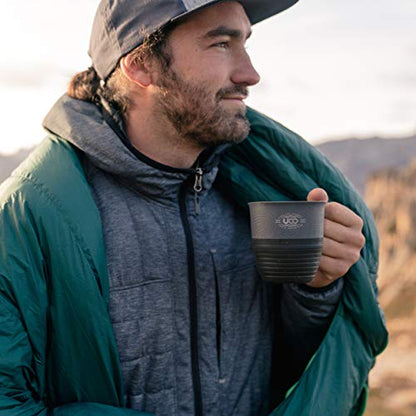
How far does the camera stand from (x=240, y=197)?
7.78 ft

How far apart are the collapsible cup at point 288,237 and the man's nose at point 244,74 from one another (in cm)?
45

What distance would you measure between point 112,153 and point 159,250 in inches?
13.5

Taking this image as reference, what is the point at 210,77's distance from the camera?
2166 mm

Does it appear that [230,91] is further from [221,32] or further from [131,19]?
[131,19]

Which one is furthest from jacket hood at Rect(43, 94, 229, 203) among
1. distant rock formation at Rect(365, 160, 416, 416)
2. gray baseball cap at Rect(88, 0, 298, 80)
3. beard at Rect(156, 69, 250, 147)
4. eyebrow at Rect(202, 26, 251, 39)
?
distant rock formation at Rect(365, 160, 416, 416)

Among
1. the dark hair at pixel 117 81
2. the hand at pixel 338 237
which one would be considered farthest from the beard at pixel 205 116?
the hand at pixel 338 237

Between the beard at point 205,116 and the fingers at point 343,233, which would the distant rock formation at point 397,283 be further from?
the beard at point 205,116

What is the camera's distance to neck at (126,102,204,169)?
7.34ft

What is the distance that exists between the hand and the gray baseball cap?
0.70 metres

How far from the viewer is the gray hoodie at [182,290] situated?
214 cm

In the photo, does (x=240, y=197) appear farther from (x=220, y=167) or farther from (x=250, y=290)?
(x=250, y=290)

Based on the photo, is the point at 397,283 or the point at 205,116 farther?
the point at 397,283

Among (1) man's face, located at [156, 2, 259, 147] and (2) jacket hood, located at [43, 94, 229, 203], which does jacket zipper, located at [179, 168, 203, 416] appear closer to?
(2) jacket hood, located at [43, 94, 229, 203]

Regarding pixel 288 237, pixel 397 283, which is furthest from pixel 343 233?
pixel 397 283
